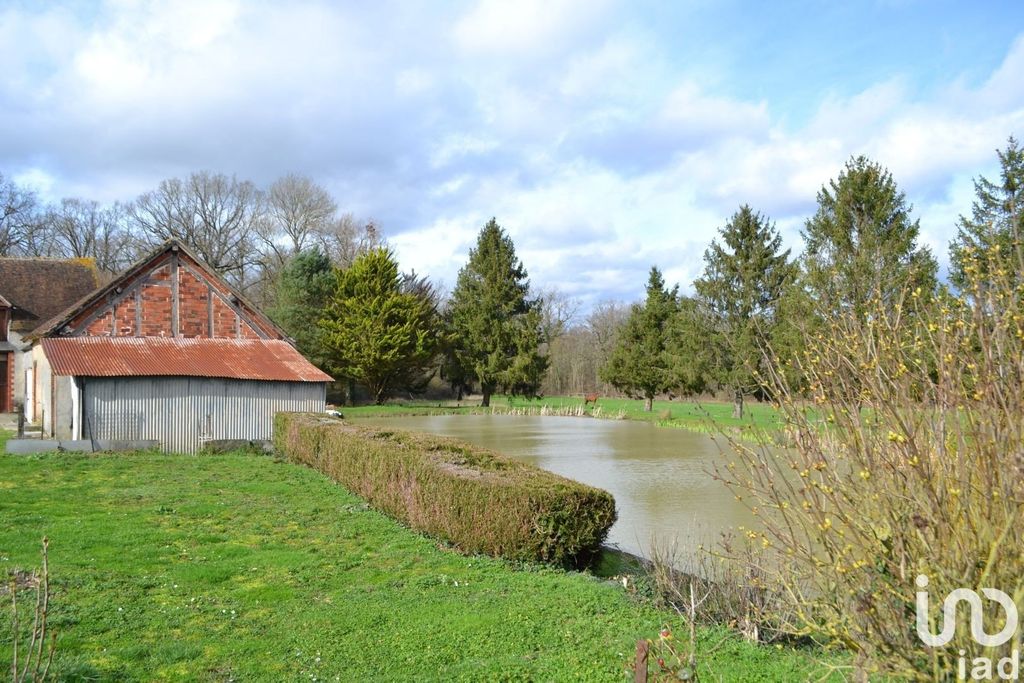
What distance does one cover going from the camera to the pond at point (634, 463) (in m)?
12.3

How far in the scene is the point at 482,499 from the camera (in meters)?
9.21

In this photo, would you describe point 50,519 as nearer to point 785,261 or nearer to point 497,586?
point 497,586

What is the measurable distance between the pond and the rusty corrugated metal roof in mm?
6722

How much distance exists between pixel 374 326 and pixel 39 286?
1794 cm

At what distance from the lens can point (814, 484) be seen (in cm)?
381

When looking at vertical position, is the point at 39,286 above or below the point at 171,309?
above

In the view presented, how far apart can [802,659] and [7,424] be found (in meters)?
28.3

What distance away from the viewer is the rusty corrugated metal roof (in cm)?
2019

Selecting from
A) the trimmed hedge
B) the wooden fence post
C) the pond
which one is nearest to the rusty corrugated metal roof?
the pond

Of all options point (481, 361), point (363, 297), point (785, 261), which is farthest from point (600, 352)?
point (785, 261)

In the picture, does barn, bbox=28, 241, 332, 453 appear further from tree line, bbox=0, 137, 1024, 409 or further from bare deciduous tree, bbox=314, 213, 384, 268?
bare deciduous tree, bbox=314, 213, 384, 268

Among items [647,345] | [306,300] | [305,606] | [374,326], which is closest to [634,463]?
[305,606]

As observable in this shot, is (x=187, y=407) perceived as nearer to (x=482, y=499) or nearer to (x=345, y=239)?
(x=482, y=499)

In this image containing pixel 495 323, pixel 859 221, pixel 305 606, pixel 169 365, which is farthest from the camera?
pixel 495 323
